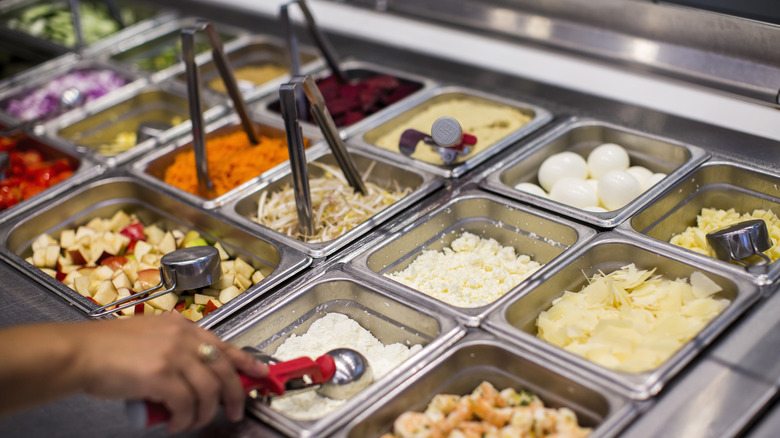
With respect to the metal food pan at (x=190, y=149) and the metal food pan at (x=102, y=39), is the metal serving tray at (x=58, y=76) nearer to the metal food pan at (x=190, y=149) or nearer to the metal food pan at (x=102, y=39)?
the metal food pan at (x=102, y=39)

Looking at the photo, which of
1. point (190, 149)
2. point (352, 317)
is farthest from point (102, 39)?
point (352, 317)

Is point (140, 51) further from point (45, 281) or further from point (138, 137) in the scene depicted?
point (45, 281)

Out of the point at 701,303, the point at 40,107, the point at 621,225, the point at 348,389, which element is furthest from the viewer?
the point at 40,107

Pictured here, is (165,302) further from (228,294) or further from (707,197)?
(707,197)

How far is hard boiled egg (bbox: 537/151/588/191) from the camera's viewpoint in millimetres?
2271

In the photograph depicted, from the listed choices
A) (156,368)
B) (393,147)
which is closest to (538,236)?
(393,147)

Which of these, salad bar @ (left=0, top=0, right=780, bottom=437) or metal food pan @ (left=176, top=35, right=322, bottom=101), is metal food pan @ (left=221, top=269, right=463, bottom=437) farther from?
metal food pan @ (left=176, top=35, right=322, bottom=101)

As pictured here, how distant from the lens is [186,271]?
1.97 m

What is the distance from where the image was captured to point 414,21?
3.25 m

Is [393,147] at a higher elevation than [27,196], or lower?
higher

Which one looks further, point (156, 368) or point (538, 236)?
point (538, 236)

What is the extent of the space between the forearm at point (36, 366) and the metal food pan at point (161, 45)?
89.9 inches

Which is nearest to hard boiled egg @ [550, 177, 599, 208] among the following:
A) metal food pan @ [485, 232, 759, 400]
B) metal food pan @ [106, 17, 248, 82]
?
metal food pan @ [485, 232, 759, 400]

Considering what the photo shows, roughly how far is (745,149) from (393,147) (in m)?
1.11
